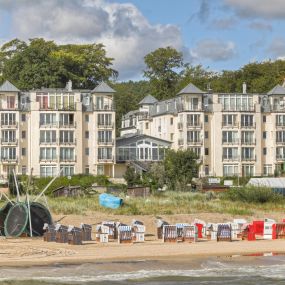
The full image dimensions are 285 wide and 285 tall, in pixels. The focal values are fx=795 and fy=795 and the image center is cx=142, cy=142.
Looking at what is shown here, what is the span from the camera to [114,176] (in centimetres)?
9494

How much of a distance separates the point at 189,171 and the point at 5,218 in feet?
130

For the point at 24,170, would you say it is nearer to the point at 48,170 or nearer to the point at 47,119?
the point at 48,170

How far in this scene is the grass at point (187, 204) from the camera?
175ft

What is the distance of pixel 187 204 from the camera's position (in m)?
59.3

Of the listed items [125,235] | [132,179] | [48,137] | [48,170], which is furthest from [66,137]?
[125,235]

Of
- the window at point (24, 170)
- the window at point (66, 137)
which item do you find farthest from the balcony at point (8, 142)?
the window at point (66, 137)

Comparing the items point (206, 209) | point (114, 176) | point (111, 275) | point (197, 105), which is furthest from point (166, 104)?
point (111, 275)

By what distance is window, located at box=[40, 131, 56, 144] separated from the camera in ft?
302

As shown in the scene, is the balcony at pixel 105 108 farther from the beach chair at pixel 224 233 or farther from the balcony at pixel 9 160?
the beach chair at pixel 224 233

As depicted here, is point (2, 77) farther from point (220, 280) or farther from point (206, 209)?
point (220, 280)

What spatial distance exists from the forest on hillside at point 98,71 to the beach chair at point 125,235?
224ft

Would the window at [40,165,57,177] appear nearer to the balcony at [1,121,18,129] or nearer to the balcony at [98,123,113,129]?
the balcony at [1,121,18,129]

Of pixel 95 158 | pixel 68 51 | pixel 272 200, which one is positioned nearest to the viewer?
pixel 272 200

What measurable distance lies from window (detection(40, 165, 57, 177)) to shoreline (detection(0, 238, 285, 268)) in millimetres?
50343
